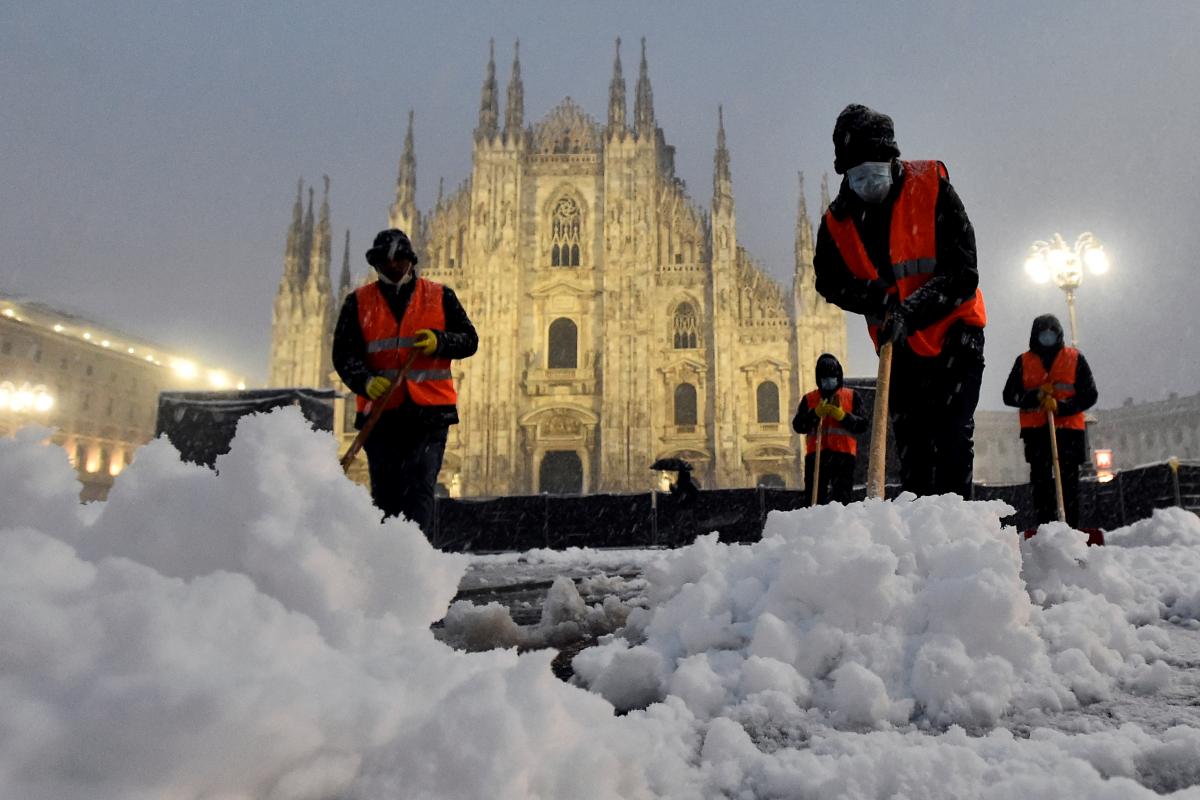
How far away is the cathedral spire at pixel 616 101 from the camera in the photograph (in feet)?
101

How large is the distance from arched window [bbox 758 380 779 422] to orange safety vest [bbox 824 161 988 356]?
25821mm

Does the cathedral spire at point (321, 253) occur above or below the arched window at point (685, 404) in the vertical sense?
above

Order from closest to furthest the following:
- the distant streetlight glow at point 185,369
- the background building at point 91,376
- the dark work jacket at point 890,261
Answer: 1. the dark work jacket at point 890,261
2. the background building at point 91,376
3. the distant streetlight glow at point 185,369

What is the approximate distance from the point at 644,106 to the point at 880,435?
3085 cm

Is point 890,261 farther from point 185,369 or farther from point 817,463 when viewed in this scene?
point 185,369

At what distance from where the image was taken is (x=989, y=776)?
4.58 feet

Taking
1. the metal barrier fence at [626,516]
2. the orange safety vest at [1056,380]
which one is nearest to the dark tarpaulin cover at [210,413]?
the metal barrier fence at [626,516]

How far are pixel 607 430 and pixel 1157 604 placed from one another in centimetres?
2562

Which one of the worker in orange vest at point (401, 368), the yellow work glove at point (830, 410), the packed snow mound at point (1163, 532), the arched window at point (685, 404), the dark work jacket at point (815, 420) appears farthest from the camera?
the arched window at point (685, 404)

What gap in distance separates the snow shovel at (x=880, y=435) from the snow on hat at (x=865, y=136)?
0.85 m

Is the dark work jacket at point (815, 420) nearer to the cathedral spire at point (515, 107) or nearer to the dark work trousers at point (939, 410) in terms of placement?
the dark work trousers at point (939, 410)

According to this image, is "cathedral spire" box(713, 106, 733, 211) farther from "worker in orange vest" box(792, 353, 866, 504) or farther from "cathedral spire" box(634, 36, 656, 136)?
"worker in orange vest" box(792, 353, 866, 504)

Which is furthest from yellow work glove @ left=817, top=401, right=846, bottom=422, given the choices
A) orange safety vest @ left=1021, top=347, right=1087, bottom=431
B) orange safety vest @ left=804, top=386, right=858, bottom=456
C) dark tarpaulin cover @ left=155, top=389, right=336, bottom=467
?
dark tarpaulin cover @ left=155, top=389, right=336, bottom=467

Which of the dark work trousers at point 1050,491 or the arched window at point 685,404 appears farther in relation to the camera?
the arched window at point 685,404
